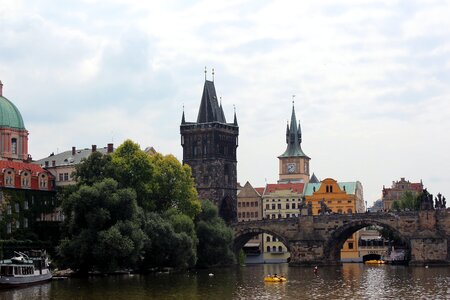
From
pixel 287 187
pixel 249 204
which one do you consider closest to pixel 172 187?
pixel 249 204

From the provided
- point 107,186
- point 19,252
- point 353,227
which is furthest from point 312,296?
point 353,227

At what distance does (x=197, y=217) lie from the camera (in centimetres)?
11825

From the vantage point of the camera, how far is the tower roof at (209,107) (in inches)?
5915

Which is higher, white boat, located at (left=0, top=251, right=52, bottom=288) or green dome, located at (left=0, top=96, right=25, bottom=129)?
green dome, located at (left=0, top=96, right=25, bottom=129)

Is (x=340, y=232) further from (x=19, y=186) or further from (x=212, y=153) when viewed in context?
(x=19, y=186)

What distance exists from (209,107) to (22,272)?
7313 centimetres

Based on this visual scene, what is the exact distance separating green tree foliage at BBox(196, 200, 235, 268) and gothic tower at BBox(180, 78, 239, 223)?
27137 millimetres

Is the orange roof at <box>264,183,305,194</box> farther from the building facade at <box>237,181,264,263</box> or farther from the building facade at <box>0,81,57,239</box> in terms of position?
the building facade at <box>0,81,57,239</box>

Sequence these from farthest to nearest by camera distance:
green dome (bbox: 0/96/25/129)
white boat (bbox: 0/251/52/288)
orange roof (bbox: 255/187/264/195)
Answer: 1. orange roof (bbox: 255/187/264/195)
2. green dome (bbox: 0/96/25/129)
3. white boat (bbox: 0/251/52/288)

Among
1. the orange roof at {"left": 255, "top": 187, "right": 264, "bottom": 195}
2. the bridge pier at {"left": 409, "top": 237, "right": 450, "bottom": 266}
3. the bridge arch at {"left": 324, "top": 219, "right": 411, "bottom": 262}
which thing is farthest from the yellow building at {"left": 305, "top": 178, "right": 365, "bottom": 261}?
the bridge pier at {"left": 409, "top": 237, "right": 450, "bottom": 266}

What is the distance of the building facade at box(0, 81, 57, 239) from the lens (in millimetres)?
101188

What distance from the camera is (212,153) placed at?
14800 centimetres

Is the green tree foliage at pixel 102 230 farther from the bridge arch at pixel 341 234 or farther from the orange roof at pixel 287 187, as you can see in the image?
the orange roof at pixel 287 187

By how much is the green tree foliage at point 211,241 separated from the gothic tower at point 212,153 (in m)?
27.1
